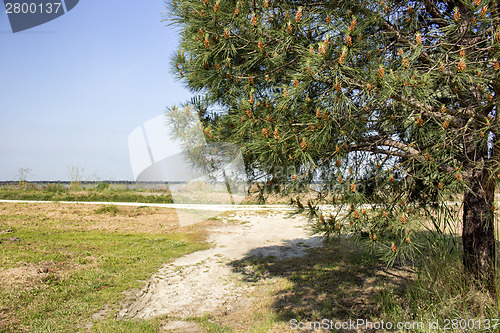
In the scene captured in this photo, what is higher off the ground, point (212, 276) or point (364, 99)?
point (364, 99)

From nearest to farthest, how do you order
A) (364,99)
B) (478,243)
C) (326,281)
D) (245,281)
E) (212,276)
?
(364,99) < (478,243) < (326,281) < (245,281) < (212,276)

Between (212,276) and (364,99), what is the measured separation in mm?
3627

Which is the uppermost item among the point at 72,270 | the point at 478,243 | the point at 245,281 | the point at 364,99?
the point at 364,99

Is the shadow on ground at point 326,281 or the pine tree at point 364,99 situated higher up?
the pine tree at point 364,99

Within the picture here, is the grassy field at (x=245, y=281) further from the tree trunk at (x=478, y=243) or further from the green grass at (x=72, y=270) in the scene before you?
the tree trunk at (x=478, y=243)

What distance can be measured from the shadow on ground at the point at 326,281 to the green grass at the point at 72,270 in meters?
1.58

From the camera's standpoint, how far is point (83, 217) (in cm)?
885

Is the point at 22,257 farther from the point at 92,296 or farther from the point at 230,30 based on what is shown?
the point at 230,30

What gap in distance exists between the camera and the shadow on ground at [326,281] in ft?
11.9

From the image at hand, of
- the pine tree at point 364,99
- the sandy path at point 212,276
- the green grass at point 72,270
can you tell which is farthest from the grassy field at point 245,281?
the pine tree at point 364,99

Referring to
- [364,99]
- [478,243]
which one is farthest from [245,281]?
[364,99]

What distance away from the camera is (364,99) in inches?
112

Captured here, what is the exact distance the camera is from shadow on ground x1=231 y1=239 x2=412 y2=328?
11.9ft

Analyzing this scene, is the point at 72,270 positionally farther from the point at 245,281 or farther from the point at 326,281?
the point at 326,281
